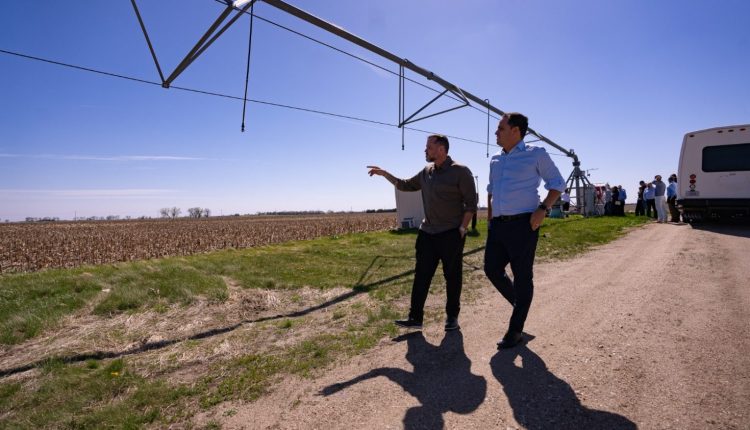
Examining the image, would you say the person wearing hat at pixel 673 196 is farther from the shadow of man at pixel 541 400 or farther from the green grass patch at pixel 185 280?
the shadow of man at pixel 541 400

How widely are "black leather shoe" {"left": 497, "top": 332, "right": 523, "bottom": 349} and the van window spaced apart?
13325mm

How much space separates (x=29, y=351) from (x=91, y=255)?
363 inches

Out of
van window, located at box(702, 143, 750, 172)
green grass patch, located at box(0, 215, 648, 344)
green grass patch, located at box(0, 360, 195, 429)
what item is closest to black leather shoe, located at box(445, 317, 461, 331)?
green grass patch, located at box(0, 215, 648, 344)

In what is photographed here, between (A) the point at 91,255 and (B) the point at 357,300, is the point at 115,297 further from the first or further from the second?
(A) the point at 91,255

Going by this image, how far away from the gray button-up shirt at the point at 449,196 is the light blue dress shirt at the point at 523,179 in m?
0.44

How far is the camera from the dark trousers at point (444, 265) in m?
4.12

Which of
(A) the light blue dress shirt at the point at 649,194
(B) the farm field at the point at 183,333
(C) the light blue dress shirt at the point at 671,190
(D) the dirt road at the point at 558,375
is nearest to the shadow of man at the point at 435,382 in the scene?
(D) the dirt road at the point at 558,375

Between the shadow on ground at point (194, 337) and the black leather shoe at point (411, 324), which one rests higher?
the black leather shoe at point (411, 324)

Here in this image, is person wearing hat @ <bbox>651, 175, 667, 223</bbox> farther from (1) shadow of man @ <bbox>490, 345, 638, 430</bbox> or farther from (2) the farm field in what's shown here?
(1) shadow of man @ <bbox>490, 345, 638, 430</bbox>

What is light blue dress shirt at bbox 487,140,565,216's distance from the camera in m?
3.53

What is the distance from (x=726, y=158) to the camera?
1259 centimetres

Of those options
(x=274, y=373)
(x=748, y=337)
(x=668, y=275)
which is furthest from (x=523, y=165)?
(x=668, y=275)

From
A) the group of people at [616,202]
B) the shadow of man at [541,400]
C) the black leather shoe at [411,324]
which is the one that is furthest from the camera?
the group of people at [616,202]

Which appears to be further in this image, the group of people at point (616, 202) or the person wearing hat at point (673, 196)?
the group of people at point (616, 202)
